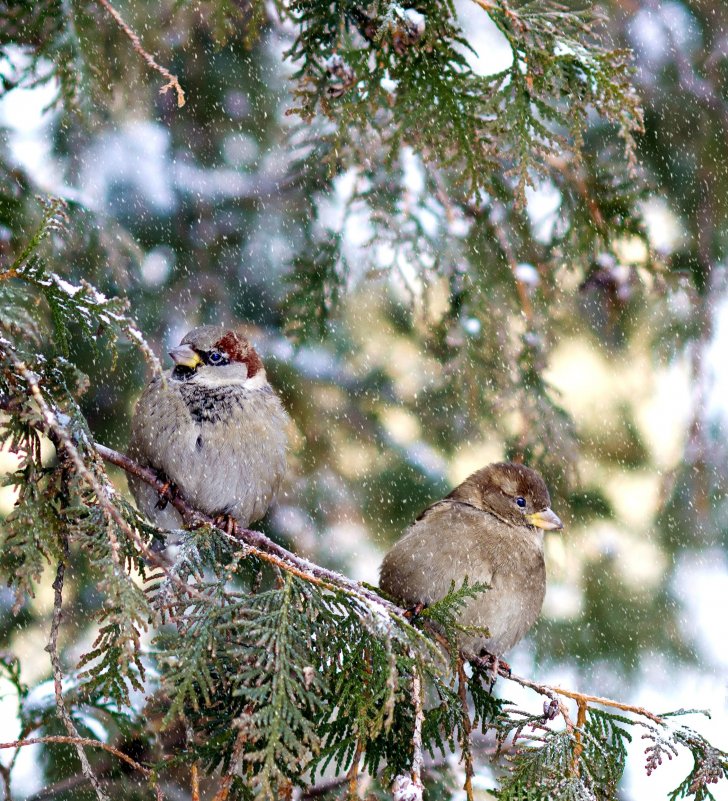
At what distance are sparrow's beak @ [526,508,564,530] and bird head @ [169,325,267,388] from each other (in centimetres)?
109

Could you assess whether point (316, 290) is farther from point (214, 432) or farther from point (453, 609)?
point (453, 609)

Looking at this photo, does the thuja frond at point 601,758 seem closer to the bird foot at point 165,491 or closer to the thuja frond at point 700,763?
the thuja frond at point 700,763

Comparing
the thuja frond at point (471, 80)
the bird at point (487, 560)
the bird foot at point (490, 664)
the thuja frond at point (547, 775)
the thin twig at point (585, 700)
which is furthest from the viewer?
the bird at point (487, 560)

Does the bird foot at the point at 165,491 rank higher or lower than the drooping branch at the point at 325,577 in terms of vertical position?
lower

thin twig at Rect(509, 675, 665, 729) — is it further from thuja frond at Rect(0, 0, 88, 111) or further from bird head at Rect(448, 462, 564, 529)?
thuja frond at Rect(0, 0, 88, 111)

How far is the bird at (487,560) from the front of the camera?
10.4 ft

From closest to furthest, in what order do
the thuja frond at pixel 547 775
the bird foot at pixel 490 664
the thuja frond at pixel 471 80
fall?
1. the thuja frond at pixel 547 775
2. the thuja frond at pixel 471 80
3. the bird foot at pixel 490 664

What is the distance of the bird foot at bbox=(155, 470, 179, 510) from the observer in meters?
3.05

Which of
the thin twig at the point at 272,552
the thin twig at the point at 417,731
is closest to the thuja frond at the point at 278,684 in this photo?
the thin twig at the point at 272,552

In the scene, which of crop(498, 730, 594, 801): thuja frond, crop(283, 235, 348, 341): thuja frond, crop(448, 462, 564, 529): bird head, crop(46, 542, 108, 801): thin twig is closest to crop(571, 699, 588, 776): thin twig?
crop(498, 730, 594, 801): thuja frond

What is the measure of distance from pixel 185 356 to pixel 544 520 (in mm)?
1370

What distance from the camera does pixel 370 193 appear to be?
384cm

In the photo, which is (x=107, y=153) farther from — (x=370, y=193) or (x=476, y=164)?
(x=476, y=164)

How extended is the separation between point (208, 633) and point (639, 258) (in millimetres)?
2923
